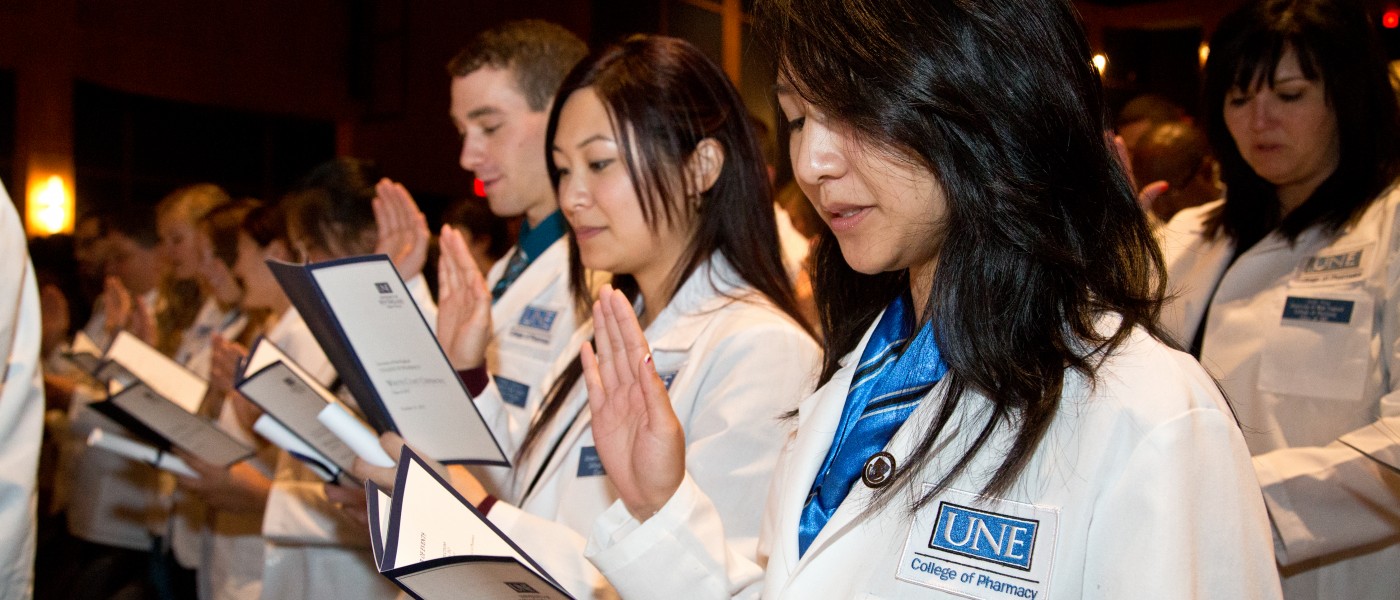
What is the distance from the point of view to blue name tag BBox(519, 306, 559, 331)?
2328mm

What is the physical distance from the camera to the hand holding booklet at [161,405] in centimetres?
225

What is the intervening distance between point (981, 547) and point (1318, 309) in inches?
48.0

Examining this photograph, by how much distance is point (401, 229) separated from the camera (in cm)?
265

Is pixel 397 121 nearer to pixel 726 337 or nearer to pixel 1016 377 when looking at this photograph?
pixel 726 337

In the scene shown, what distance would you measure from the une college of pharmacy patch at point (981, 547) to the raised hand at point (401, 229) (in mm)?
1933

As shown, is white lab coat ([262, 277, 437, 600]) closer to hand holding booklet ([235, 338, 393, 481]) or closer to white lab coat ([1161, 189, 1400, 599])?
hand holding booklet ([235, 338, 393, 481])

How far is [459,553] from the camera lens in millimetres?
1064

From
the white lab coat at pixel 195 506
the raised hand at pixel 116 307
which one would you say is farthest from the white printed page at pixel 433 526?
the raised hand at pixel 116 307

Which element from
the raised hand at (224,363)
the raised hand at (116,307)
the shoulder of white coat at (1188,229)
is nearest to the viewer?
the shoulder of white coat at (1188,229)

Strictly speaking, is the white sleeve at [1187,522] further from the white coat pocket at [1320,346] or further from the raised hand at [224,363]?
the raised hand at [224,363]

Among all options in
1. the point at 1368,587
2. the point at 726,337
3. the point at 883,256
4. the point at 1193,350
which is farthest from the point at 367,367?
the point at 1368,587

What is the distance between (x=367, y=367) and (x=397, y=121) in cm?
831

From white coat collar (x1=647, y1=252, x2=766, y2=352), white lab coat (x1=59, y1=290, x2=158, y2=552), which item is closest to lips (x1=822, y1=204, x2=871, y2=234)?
white coat collar (x1=647, y1=252, x2=766, y2=352)

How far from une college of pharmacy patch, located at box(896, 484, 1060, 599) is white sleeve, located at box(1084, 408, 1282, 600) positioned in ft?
0.17
